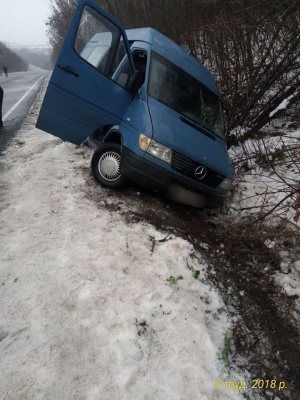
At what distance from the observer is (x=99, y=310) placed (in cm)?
257

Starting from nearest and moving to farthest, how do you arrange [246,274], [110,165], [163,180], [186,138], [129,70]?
[246,274] < [163,180] < [186,138] < [129,70] < [110,165]

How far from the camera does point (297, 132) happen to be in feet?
19.5

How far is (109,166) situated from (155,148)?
95cm

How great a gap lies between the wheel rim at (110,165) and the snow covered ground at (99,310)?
60 centimetres

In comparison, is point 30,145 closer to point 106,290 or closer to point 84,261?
point 84,261

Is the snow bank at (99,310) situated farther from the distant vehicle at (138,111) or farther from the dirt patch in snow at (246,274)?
the distant vehicle at (138,111)

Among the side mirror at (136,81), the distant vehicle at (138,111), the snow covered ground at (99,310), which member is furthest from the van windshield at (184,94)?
the snow covered ground at (99,310)

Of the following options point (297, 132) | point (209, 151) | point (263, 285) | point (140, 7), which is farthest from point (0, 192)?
point (140, 7)

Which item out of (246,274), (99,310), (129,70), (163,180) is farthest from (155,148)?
(99,310)

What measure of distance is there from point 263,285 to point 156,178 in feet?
6.03

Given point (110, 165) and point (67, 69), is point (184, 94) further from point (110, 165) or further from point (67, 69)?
point (67, 69)

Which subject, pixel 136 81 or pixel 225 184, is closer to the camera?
pixel 136 81

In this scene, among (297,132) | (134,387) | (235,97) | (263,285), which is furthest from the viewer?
(235,97)
